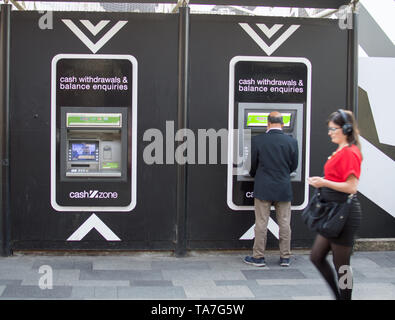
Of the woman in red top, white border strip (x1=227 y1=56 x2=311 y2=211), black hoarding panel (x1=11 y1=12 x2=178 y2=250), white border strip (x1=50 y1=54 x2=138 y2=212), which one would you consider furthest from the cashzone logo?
the woman in red top

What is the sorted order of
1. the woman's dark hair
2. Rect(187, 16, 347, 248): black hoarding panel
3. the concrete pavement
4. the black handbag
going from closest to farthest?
the black handbag → the woman's dark hair → the concrete pavement → Rect(187, 16, 347, 248): black hoarding panel

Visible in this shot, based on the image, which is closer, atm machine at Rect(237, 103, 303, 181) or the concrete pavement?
the concrete pavement

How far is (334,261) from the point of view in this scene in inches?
181

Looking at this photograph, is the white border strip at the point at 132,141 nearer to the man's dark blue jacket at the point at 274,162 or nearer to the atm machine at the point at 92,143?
the atm machine at the point at 92,143

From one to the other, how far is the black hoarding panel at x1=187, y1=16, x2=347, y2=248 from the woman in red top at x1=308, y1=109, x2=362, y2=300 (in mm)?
2305

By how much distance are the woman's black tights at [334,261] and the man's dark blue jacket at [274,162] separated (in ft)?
5.55

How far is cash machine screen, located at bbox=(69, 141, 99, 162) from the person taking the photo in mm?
6672

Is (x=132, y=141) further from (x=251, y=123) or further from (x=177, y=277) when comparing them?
(x=177, y=277)

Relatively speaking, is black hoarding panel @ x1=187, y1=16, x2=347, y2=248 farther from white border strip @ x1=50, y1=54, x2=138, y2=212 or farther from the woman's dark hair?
the woman's dark hair

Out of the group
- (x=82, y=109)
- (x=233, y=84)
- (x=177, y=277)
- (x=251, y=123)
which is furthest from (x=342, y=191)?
(x=82, y=109)

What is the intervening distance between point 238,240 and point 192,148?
1.24 m

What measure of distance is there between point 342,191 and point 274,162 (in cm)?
185

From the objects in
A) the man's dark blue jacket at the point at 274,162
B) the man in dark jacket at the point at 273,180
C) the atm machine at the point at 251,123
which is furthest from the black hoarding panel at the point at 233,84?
the man's dark blue jacket at the point at 274,162
